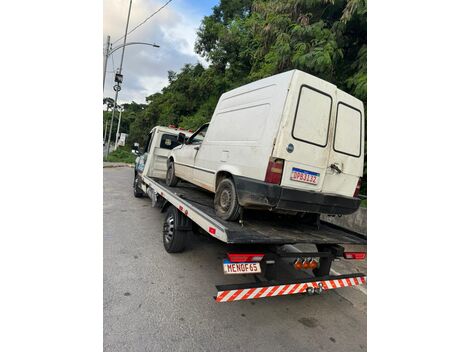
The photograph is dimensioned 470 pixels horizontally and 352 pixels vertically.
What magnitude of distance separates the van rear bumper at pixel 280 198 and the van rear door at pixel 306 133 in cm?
11

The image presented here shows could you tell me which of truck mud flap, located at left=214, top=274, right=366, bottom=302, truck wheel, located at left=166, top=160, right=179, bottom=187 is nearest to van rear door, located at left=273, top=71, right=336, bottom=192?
truck mud flap, located at left=214, top=274, right=366, bottom=302

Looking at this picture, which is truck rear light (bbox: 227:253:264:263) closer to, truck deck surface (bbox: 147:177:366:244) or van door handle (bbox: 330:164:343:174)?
truck deck surface (bbox: 147:177:366:244)

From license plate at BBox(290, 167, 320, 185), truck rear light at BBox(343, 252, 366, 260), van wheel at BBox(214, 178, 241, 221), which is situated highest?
license plate at BBox(290, 167, 320, 185)

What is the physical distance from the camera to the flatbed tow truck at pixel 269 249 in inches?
106

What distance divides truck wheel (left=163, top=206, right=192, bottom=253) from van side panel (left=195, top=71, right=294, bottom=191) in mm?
654

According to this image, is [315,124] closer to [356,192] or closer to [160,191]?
[356,192]

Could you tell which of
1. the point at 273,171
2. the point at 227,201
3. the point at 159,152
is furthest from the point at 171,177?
the point at 273,171

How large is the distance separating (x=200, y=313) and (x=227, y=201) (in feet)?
4.31

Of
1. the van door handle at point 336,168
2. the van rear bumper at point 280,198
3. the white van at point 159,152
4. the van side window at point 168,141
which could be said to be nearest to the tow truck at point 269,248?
the van rear bumper at point 280,198

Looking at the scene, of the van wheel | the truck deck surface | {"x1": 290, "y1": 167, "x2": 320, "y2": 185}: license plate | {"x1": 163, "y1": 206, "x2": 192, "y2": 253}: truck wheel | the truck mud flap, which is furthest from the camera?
{"x1": 163, "y1": 206, "x2": 192, "y2": 253}: truck wheel

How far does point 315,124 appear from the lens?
3277 mm

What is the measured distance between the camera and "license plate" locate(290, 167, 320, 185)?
3.19 m

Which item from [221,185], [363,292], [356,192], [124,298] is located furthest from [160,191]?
[363,292]

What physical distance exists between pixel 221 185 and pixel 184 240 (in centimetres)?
130
